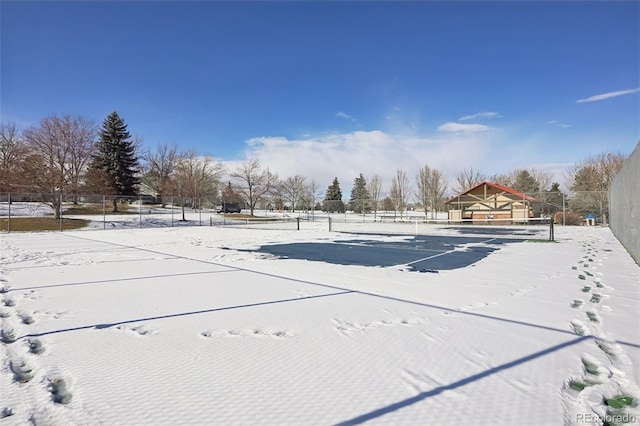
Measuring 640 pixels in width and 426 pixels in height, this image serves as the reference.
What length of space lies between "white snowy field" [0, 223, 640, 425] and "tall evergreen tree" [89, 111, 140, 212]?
1388 inches

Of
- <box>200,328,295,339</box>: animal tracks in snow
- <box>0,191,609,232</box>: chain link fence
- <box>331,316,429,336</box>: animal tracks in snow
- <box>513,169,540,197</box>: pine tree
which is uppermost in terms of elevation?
<box>513,169,540,197</box>: pine tree

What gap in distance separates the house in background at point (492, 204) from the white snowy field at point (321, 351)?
2246 centimetres

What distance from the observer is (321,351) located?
3.17m

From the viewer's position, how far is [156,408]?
2225 mm

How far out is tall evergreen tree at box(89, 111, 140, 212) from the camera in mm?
36781

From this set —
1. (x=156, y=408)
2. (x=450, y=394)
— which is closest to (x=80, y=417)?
(x=156, y=408)

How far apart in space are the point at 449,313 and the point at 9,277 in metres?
7.92

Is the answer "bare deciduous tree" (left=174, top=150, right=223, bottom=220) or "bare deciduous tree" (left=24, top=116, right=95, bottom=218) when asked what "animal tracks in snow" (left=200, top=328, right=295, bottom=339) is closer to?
"bare deciduous tree" (left=24, top=116, right=95, bottom=218)

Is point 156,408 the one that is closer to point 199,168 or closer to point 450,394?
point 450,394

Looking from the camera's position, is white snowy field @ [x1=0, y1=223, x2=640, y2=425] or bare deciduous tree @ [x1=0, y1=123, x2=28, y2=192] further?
bare deciduous tree @ [x1=0, y1=123, x2=28, y2=192]

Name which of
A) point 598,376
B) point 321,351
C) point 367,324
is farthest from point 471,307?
point 321,351

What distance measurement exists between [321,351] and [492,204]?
28512mm

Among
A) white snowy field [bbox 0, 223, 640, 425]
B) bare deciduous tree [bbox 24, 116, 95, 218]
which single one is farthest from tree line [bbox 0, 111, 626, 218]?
white snowy field [bbox 0, 223, 640, 425]

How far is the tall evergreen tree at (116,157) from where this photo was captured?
36.8 metres
